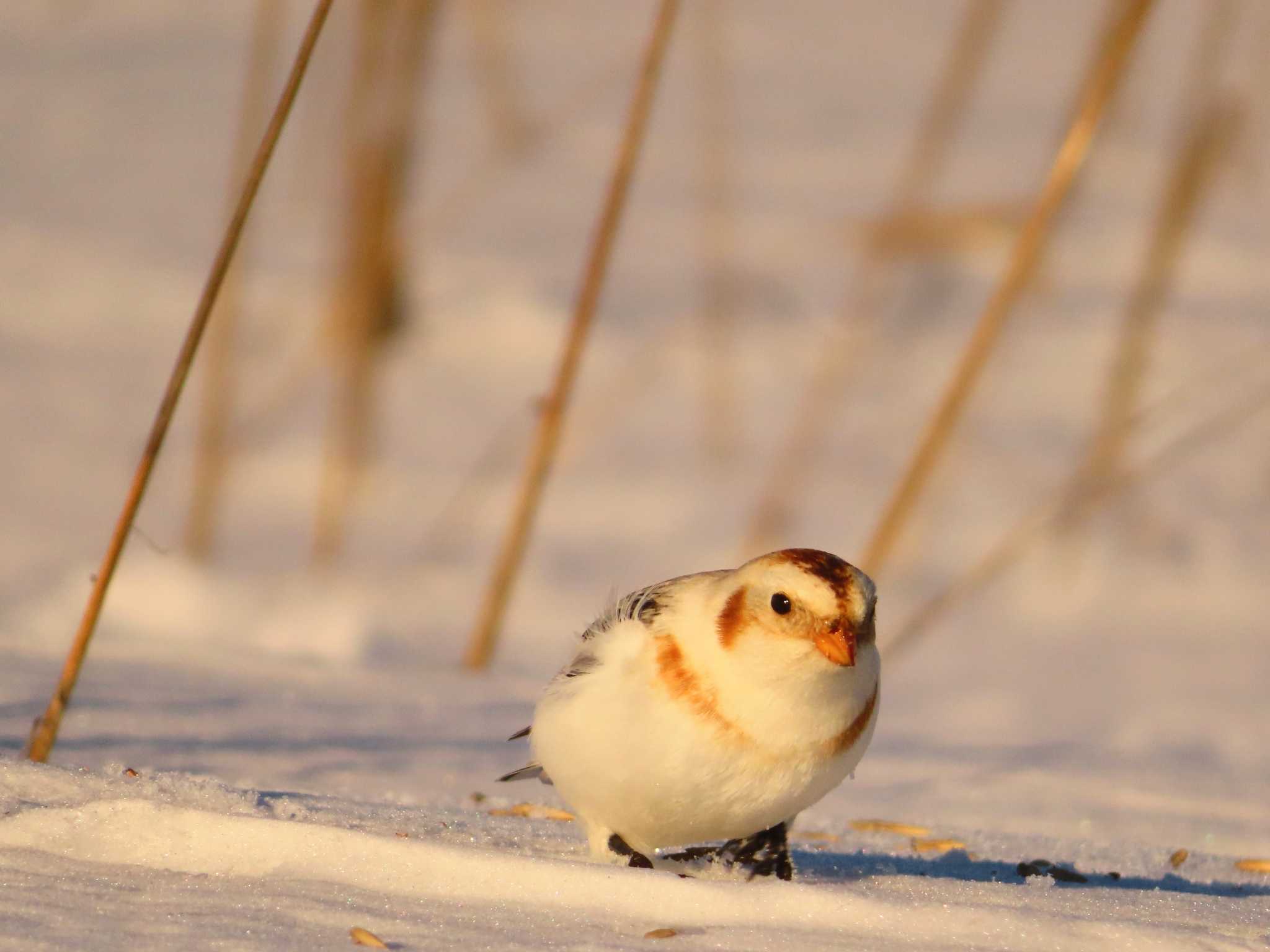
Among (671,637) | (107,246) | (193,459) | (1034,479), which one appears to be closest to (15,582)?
(193,459)

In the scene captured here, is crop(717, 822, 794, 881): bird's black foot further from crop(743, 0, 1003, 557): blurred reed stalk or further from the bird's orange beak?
crop(743, 0, 1003, 557): blurred reed stalk

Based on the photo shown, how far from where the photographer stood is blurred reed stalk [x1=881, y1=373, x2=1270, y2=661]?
11.8 ft

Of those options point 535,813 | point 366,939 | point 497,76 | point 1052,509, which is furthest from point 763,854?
point 497,76

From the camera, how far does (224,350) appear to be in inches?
170

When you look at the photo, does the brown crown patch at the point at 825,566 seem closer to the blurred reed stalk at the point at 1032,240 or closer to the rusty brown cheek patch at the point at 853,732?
the rusty brown cheek patch at the point at 853,732

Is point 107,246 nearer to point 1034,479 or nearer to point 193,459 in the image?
point 193,459

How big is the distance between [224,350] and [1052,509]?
289cm

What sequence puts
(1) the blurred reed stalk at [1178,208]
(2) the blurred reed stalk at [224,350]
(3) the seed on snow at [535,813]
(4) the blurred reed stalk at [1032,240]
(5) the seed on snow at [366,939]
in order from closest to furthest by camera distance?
(5) the seed on snow at [366,939] < (3) the seed on snow at [535,813] < (4) the blurred reed stalk at [1032,240] < (2) the blurred reed stalk at [224,350] < (1) the blurred reed stalk at [1178,208]

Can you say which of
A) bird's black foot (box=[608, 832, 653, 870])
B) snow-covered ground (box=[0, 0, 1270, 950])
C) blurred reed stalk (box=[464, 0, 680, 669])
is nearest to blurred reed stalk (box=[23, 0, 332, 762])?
snow-covered ground (box=[0, 0, 1270, 950])

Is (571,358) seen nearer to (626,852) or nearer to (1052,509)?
(626,852)

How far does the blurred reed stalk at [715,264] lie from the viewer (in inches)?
Answer: 190

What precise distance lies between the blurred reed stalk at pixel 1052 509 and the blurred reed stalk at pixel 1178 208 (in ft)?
0.59

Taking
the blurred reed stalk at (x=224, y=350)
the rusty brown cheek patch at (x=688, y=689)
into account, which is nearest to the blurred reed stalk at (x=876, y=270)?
the blurred reed stalk at (x=224, y=350)

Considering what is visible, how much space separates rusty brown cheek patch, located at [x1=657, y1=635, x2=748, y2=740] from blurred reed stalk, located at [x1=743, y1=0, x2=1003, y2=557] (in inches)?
94.8
